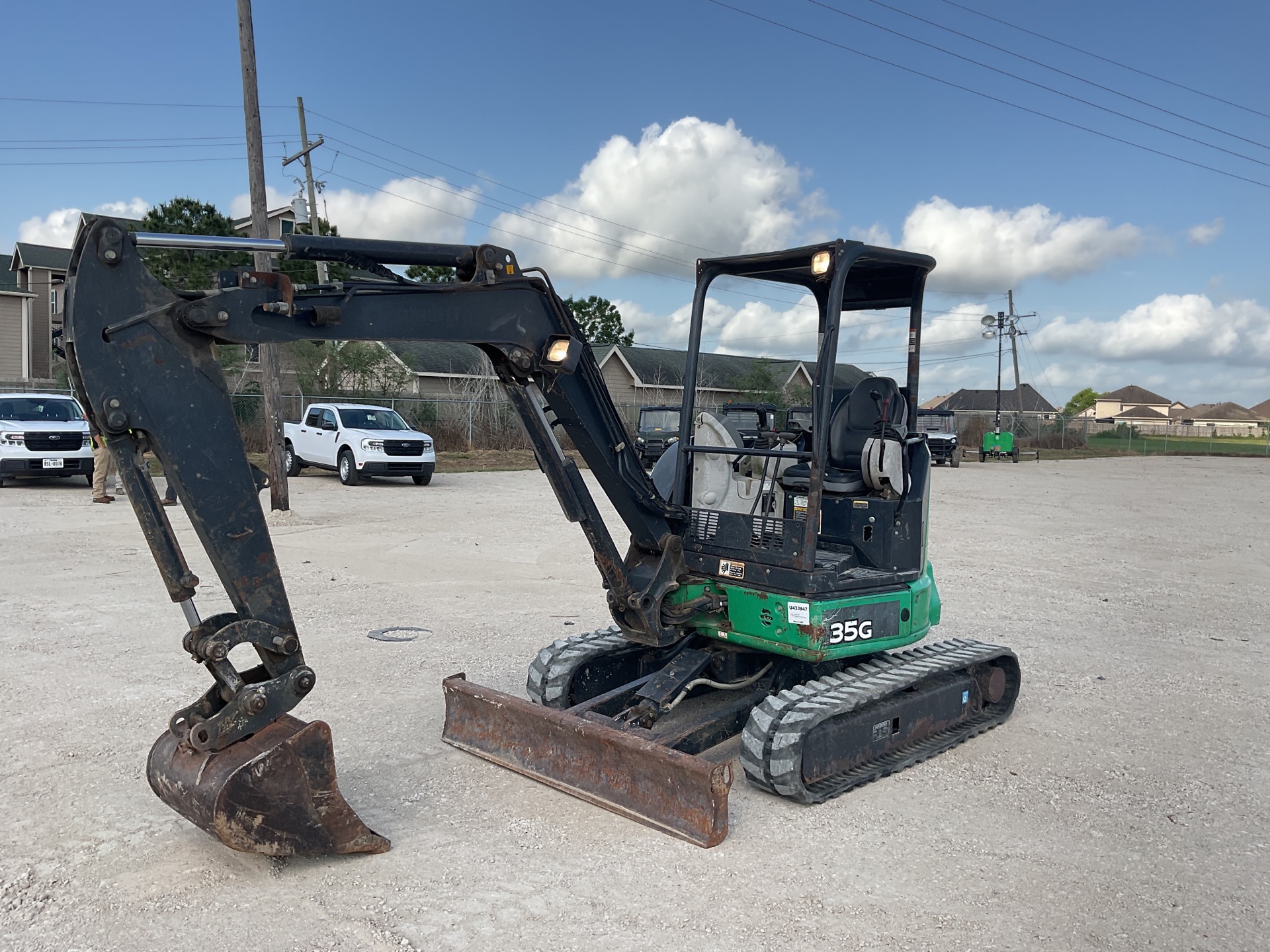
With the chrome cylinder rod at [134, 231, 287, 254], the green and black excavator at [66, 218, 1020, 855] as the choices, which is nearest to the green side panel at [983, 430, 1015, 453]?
the green and black excavator at [66, 218, 1020, 855]

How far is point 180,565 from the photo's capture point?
4039 mm

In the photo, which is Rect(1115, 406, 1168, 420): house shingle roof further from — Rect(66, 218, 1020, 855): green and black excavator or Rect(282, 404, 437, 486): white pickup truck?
Rect(66, 218, 1020, 855): green and black excavator

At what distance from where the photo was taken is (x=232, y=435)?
4152mm

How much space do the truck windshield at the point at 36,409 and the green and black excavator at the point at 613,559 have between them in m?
16.5

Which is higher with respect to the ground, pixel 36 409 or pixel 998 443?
pixel 36 409

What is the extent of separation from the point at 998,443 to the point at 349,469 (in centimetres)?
3141

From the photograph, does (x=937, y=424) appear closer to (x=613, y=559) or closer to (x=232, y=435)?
(x=613, y=559)

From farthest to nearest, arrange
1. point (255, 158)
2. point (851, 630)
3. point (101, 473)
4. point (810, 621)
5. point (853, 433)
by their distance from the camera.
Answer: point (101, 473)
point (255, 158)
point (853, 433)
point (851, 630)
point (810, 621)

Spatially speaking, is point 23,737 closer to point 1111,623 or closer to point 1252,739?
point 1252,739

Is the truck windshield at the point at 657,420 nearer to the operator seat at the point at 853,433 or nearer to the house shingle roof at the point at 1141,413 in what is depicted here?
the operator seat at the point at 853,433

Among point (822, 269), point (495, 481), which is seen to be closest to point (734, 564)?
point (822, 269)

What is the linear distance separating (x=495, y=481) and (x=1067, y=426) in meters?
45.2

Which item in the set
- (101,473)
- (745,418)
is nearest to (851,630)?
(745,418)

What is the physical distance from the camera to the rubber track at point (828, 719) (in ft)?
17.2
